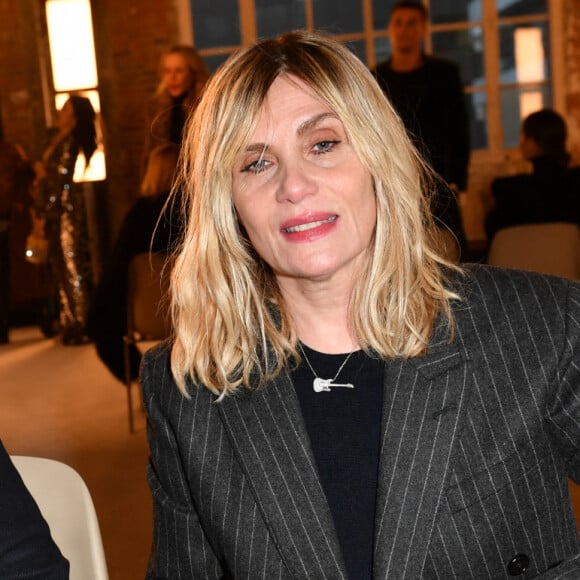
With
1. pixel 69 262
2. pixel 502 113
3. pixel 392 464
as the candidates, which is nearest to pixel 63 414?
pixel 69 262

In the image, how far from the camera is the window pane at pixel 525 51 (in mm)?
7988

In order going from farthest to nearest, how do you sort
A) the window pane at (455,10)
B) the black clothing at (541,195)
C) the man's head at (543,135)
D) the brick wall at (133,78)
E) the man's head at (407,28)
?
the window pane at (455,10) → the brick wall at (133,78) → the man's head at (543,135) → the black clothing at (541,195) → the man's head at (407,28)

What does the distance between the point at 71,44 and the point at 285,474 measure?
6.17 metres

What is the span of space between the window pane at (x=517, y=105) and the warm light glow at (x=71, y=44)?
325 cm

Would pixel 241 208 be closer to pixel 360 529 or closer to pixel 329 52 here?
pixel 329 52

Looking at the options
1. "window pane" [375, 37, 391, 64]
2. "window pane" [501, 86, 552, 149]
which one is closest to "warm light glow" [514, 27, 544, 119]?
"window pane" [501, 86, 552, 149]

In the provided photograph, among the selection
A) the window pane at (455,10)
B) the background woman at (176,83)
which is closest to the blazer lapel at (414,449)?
the background woman at (176,83)

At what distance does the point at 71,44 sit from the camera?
23.4 ft

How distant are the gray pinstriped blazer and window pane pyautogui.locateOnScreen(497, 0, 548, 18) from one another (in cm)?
691

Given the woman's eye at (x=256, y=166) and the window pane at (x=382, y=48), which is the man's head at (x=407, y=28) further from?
the woman's eye at (x=256, y=166)

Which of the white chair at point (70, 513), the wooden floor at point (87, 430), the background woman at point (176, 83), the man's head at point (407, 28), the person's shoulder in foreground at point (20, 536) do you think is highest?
the man's head at point (407, 28)

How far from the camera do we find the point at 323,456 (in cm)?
152

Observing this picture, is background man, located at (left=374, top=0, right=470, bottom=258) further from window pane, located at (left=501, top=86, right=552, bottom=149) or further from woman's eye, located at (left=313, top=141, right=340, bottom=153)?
window pane, located at (left=501, top=86, right=552, bottom=149)

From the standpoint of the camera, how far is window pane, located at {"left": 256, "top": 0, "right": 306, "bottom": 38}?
828 centimetres
